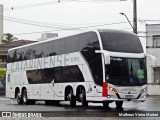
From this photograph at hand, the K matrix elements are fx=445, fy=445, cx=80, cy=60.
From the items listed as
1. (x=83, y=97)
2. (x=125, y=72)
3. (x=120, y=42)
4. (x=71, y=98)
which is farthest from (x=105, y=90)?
(x=71, y=98)

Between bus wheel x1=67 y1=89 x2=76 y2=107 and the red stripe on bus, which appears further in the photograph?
bus wheel x1=67 y1=89 x2=76 y2=107

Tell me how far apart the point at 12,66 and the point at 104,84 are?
13.5m

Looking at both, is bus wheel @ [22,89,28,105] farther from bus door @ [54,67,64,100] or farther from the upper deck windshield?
the upper deck windshield

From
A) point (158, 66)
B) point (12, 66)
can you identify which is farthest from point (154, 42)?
point (12, 66)

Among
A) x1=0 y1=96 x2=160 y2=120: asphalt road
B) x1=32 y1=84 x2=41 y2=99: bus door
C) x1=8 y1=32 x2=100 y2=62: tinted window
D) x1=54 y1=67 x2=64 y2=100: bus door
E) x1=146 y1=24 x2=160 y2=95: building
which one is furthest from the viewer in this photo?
x1=146 y1=24 x2=160 y2=95: building

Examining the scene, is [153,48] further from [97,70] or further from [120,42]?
[97,70]

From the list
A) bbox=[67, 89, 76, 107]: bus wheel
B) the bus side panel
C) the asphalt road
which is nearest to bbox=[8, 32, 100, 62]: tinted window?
the bus side panel

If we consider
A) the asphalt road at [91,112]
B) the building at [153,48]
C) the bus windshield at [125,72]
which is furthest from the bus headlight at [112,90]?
the building at [153,48]

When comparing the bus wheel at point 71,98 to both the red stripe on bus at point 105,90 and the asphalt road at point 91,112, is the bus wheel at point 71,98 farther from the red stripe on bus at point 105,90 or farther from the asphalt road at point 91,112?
the red stripe on bus at point 105,90

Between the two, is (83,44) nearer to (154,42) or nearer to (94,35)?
(94,35)

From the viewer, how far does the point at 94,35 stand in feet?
75.1

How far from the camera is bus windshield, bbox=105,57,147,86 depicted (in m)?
21.9

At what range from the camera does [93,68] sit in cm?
2261

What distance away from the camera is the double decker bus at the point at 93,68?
71.9ft
